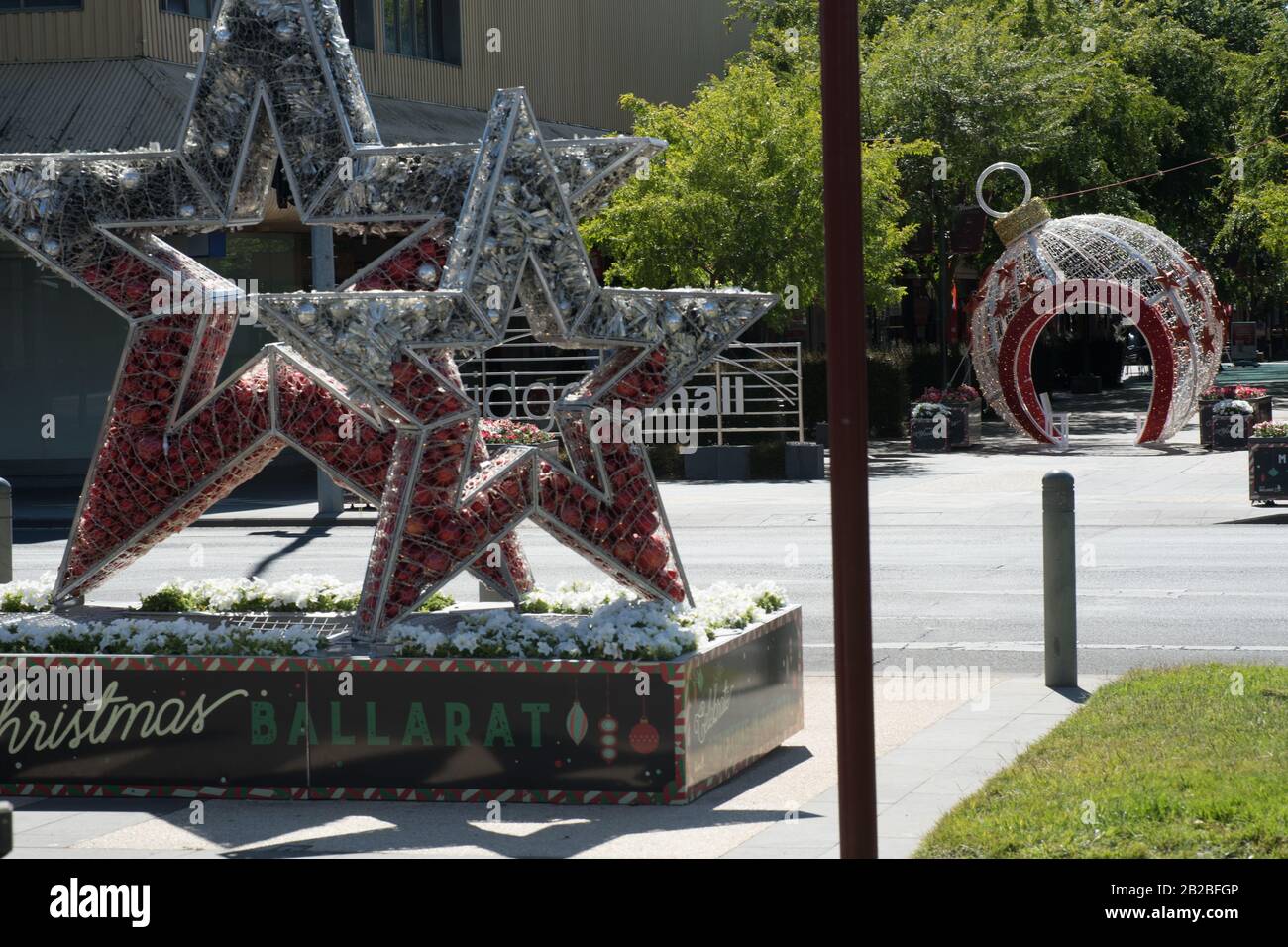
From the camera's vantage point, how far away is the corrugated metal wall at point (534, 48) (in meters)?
26.8

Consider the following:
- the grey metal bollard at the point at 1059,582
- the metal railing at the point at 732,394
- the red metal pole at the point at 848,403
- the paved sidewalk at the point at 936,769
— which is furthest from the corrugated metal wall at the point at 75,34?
the red metal pole at the point at 848,403

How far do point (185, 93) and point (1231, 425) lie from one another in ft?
58.9

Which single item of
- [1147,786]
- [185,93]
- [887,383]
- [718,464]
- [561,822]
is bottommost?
[561,822]

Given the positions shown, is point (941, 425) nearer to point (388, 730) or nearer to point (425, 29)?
point (425, 29)

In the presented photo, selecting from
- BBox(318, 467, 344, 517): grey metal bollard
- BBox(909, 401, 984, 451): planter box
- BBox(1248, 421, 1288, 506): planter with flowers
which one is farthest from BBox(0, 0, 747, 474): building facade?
BBox(1248, 421, 1288, 506): planter with flowers

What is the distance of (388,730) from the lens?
26.0 feet

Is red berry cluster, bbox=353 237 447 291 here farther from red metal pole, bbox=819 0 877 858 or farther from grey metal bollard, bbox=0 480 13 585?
→ grey metal bollard, bbox=0 480 13 585

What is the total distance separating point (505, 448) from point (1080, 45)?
1357 inches

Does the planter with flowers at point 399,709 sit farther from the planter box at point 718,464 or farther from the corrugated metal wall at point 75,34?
the corrugated metal wall at point 75,34

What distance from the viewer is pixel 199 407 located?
930 centimetres

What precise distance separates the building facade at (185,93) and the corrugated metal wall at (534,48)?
0.12 ft

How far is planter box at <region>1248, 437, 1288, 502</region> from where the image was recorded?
790 inches

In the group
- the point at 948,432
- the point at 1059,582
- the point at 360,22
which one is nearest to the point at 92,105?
the point at 360,22

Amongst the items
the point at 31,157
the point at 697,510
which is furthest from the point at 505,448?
the point at 697,510
